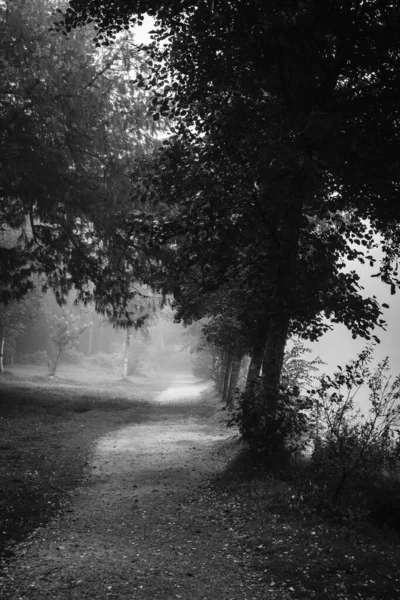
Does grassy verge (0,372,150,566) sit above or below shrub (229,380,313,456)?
below

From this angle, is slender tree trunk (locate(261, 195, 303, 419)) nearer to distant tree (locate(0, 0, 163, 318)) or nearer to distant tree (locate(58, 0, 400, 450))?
distant tree (locate(58, 0, 400, 450))

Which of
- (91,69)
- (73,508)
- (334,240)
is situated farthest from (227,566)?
(91,69)

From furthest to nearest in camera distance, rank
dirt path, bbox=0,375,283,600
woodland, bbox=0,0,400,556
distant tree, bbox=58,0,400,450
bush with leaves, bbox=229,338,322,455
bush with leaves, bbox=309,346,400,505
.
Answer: bush with leaves, bbox=229,338,322,455, bush with leaves, bbox=309,346,400,505, woodland, bbox=0,0,400,556, distant tree, bbox=58,0,400,450, dirt path, bbox=0,375,283,600

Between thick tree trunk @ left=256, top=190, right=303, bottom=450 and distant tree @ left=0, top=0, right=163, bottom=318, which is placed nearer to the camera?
thick tree trunk @ left=256, top=190, right=303, bottom=450

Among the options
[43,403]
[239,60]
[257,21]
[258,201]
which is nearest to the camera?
[257,21]

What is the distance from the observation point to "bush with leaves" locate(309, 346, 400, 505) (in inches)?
289

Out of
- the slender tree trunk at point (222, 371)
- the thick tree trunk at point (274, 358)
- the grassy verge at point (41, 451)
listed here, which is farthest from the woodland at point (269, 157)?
the slender tree trunk at point (222, 371)

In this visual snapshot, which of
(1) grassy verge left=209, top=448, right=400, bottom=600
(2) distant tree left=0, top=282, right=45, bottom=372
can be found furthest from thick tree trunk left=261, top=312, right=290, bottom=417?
(2) distant tree left=0, top=282, right=45, bottom=372

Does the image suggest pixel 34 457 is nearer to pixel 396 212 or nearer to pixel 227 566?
pixel 227 566

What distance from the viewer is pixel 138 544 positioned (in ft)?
20.6

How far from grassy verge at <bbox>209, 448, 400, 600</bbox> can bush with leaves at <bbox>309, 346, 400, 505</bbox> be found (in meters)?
0.77

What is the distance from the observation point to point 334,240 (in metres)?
10.1

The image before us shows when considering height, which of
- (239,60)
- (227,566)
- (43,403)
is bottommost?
(43,403)

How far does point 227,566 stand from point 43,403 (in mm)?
15779
